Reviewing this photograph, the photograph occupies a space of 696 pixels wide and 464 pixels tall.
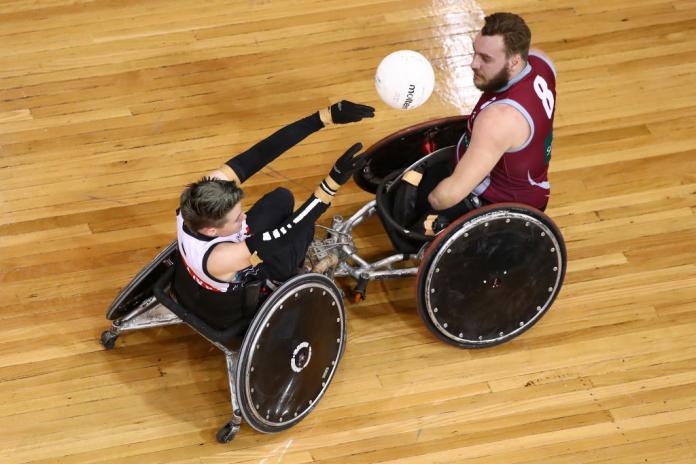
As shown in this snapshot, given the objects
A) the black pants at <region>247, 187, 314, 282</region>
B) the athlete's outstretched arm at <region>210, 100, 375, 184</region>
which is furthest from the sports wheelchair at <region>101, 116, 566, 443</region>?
the athlete's outstretched arm at <region>210, 100, 375, 184</region>

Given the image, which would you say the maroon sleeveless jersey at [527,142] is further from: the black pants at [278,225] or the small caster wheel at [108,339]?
the small caster wheel at [108,339]

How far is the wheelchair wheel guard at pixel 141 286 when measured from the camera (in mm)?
3633

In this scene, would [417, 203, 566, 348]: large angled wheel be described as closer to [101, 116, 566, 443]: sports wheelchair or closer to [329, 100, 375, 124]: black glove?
[101, 116, 566, 443]: sports wheelchair

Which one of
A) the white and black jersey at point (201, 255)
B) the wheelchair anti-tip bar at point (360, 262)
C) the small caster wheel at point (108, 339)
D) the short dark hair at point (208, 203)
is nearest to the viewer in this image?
the short dark hair at point (208, 203)

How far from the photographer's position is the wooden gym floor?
378 cm

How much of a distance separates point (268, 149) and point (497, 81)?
89 centimetres

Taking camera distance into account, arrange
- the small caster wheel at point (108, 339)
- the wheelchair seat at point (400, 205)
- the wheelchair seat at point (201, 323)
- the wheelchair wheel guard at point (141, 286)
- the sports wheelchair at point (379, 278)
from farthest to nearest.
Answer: the small caster wheel at point (108, 339), the wheelchair seat at point (400, 205), the wheelchair wheel guard at point (141, 286), the wheelchair seat at point (201, 323), the sports wheelchair at point (379, 278)

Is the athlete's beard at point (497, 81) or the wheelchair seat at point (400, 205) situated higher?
the athlete's beard at point (497, 81)

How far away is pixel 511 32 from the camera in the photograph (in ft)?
11.3

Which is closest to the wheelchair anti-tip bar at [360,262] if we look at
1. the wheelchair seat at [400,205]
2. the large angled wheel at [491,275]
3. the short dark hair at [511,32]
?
the wheelchair seat at [400,205]

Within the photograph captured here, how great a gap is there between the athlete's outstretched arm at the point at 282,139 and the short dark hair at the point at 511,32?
547 mm

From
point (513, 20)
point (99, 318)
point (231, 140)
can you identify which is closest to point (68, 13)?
point (231, 140)

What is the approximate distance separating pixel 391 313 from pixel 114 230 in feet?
4.18

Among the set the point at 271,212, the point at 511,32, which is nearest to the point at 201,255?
the point at 271,212
